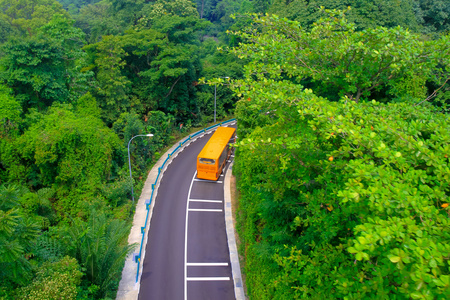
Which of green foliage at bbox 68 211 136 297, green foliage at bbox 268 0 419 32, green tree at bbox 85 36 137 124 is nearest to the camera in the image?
green foliage at bbox 68 211 136 297

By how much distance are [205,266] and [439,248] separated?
14.8m

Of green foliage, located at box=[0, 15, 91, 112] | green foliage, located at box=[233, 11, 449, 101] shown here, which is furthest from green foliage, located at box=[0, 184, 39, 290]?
green foliage, located at box=[0, 15, 91, 112]

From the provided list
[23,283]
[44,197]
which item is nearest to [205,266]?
[23,283]

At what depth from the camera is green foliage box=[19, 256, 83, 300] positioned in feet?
39.1

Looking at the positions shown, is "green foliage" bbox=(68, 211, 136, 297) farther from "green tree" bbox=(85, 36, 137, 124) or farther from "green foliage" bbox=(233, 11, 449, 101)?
"green tree" bbox=(85, 36, 137, 124)

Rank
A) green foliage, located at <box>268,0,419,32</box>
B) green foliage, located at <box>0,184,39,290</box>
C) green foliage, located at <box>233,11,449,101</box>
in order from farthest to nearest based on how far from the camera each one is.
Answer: green foliage, located at <box>268,0,419,32</box> → green foliage, located at <box>233,11,449,101</box> → green foliage, located at <box>0,184,39,290</box>

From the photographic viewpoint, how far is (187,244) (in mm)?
20312

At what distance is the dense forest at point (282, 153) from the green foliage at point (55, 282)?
0.05 m

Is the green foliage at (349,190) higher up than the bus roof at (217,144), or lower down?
higher up

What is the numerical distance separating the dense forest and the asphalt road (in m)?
1.83

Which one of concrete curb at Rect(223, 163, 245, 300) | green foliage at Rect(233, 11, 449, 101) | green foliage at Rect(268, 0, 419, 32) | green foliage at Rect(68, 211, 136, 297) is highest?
green foliage at Rect(268, 0, 419, 32)

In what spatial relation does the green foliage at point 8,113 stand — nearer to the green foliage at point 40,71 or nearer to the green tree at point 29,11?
the green foliage at point 40,71

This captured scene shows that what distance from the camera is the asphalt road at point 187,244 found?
17281 mm

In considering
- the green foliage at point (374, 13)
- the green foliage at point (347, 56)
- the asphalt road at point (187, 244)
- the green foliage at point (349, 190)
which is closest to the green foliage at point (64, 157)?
the asphalt road at point (187, 244)
